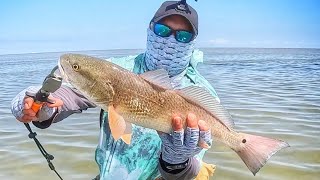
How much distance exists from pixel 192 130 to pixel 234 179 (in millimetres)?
3407

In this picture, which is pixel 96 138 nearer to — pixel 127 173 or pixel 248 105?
pixel 127 173

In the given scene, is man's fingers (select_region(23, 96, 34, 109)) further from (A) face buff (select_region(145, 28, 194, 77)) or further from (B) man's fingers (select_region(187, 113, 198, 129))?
(A) face buff (select_region(145, 28, 194, 77))

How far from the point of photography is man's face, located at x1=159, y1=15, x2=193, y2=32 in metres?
3.67

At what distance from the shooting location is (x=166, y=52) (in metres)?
3.74

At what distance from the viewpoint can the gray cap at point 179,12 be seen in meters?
3.65

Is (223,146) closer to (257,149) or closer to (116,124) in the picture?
(257,149)

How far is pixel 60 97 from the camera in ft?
10.8

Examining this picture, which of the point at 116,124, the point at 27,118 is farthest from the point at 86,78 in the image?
the point at 27,118

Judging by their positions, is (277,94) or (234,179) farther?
(277,94)

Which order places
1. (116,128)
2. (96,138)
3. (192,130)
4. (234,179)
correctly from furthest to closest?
(96,138) < (234,179) < (192,130) < (116,128)

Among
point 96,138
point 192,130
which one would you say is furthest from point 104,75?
point 96,138

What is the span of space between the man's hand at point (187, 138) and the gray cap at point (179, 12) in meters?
1.19

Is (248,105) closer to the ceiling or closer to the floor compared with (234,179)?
closer to the floor

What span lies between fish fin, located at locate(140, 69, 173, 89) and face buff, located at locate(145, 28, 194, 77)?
0.84 metres
